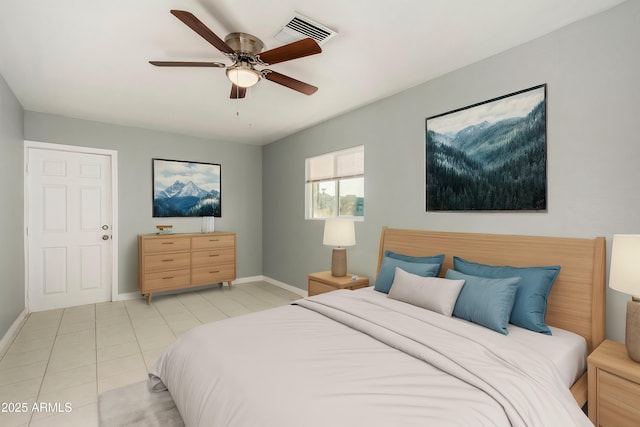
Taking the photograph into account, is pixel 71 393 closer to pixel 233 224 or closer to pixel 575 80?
pixel 233 224

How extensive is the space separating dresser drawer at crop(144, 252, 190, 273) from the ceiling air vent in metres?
3.55

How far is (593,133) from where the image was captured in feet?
6.80

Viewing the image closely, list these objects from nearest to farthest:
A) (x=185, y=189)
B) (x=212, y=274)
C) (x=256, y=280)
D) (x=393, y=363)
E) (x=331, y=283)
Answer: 1. (x=393, y=363)
2. (x=331, y=283)
3. (x=212, y=274)
4. (x=185, y=189)
5. (x=256, y=280)

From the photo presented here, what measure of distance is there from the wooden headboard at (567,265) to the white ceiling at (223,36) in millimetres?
1515

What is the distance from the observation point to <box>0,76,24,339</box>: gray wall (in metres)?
3.05

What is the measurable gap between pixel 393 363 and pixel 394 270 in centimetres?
143

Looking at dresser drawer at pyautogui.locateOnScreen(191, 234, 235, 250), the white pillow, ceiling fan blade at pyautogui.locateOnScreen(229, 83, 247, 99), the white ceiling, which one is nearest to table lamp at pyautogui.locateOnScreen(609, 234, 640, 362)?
the white pillow

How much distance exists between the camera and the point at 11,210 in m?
3.37

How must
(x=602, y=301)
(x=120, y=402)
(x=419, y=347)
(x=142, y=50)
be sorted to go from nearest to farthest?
(x=419, y=347), (x=602, y=301), (x=120, y=402), (x=142, y=50)

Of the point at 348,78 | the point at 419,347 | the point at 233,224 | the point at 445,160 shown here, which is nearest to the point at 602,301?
the point at 419,347

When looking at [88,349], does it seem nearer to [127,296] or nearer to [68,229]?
[127,296]

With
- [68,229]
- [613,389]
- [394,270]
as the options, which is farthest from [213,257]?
[613,389]

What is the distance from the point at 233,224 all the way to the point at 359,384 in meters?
4.74

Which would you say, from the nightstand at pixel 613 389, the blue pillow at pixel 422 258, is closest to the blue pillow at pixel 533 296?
the nightstand at pixel 613 389
